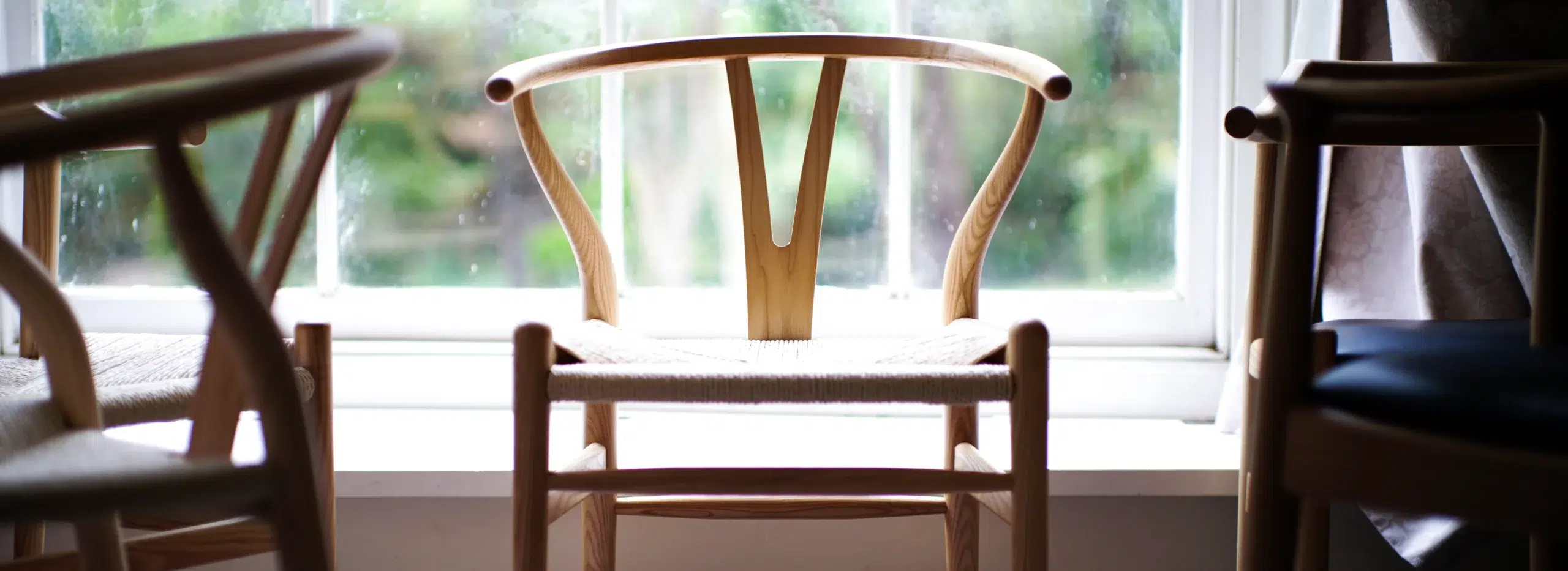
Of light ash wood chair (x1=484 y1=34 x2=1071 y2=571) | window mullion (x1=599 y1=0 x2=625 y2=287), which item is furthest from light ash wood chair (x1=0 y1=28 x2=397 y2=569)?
window mullion (x1=599 y1=0 x2=625 y2=287)

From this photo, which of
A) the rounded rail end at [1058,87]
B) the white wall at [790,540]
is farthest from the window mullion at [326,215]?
the rounded rail end at [1058,87]

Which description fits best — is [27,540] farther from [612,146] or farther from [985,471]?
[985,471]

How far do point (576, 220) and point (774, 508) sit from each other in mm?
373

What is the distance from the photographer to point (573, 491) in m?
0.94

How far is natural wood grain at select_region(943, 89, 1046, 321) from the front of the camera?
3.74 feet

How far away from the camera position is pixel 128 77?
834mm

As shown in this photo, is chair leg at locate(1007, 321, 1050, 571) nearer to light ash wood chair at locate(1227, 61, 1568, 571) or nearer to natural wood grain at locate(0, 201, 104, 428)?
light ash wood chair at locate(1227, 61, 1568, 571)

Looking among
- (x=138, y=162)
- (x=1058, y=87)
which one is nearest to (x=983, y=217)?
(x=1058, y=87)

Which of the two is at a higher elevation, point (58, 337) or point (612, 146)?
point (612, 146)

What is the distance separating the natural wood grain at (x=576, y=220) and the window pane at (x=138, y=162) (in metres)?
0.64

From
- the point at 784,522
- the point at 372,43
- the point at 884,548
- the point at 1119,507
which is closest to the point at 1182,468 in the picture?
the point at 1119,507

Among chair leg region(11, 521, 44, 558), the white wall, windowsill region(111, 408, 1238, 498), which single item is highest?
windowsill region(111, 408, 1238, 498)

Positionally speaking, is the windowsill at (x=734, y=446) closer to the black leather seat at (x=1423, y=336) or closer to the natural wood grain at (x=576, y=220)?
the natural wood grain at (x=576, y=220)

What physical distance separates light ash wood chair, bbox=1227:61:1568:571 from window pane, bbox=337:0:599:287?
1080mm
